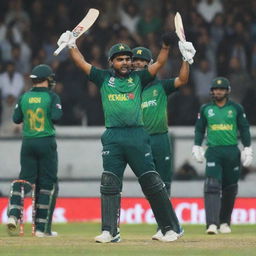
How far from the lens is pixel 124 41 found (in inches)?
791

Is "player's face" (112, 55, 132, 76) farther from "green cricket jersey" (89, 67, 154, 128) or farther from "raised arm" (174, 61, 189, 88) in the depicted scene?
"raised arm" (174, 61, 189, 88)

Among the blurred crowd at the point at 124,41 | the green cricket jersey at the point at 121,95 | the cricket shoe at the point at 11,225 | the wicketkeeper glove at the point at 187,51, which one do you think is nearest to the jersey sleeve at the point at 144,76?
the green cricket jersey at the point at 121,95

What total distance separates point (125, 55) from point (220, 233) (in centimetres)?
387

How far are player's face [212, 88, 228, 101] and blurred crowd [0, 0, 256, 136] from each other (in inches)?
174

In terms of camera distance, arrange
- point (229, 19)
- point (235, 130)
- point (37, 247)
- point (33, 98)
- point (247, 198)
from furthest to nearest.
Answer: point (229, 19), point (247, 198), point (235, 130), point (33, 98), point (37, 247)

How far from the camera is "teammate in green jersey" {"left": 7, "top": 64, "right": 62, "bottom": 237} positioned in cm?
1353

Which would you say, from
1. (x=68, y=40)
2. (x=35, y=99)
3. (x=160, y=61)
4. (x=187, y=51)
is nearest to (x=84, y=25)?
(x=68, y=40)

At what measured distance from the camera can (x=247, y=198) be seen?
17969 millimetres

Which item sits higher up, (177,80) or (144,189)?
(177,80)

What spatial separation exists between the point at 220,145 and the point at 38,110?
2.56 meters

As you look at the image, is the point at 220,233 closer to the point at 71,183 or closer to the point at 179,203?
the point at 179,203

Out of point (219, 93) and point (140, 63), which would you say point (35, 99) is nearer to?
point (140, 63)

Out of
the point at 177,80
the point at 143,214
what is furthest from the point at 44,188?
the point at 143,214

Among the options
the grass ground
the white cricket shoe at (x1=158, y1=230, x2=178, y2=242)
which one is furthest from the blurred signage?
the white cricket shoe at (x1=158, y1=230, x2=178, y2=242)
